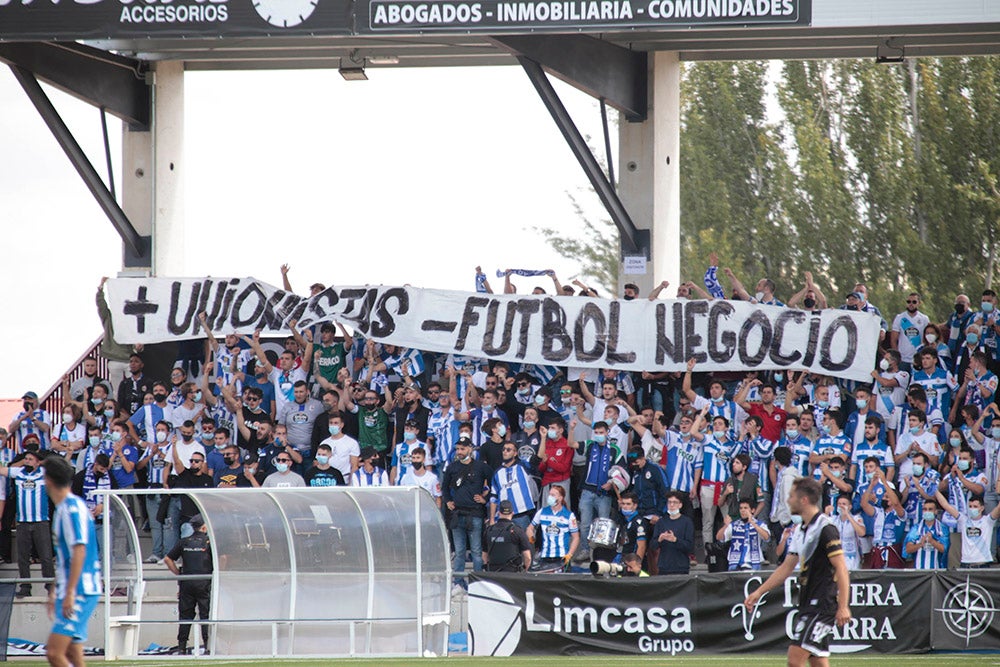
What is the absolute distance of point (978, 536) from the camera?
58.2ft

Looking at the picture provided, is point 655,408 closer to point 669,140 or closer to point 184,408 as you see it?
point 669,140

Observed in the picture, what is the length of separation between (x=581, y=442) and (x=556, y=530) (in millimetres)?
1557

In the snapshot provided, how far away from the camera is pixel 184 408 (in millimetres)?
21297

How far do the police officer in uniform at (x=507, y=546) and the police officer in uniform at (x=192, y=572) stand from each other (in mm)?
3654

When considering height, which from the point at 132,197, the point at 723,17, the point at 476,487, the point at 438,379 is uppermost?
the point at 723,17

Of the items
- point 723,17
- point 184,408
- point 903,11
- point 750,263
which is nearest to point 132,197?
point 184,408

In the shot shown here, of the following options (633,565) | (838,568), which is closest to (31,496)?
(633,565)

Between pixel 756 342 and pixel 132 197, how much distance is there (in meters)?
11.1

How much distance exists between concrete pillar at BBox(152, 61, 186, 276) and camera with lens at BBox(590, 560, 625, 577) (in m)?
10.6

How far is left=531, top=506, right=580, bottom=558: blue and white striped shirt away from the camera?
1870 cm

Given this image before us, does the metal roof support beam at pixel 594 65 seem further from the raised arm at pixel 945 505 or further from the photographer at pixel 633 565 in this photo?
the raised arm at pixel 945 505

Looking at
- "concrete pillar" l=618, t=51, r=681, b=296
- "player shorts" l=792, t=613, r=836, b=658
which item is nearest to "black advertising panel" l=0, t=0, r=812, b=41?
"concrete pillar" l=618, t=51, r=681, b=296

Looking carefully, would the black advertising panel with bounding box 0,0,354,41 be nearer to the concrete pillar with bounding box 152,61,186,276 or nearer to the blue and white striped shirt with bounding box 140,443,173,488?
the concrete pillar with bounding box 152,61,186,276

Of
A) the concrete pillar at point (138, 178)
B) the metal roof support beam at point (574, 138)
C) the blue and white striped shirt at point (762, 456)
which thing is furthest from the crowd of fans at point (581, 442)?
the concrete pillar at point (138, 178)
